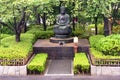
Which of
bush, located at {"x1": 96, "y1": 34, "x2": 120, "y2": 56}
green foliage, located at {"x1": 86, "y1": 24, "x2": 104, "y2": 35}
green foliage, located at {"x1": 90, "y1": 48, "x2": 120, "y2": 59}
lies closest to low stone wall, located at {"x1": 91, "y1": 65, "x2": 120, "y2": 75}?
green foliage, located at {"x1": 90, "y1": 48, "x2": 120, "y2": 59}

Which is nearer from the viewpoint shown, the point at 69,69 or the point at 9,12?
the point at 69,69

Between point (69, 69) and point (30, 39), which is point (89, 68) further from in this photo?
point (30, 39)

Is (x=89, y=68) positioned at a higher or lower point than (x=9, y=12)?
lower

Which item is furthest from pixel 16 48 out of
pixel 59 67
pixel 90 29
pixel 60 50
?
pixel 90 29

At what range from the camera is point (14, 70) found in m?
13.6

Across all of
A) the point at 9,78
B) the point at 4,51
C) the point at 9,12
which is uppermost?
the point at 9,12

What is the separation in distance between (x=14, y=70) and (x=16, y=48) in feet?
6.65

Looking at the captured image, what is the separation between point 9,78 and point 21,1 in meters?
4.59

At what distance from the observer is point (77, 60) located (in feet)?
47.1

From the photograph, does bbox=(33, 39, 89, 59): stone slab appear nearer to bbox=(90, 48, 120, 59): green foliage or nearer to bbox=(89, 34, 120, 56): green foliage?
bbox=(90, 48, 120, 59): green foliage

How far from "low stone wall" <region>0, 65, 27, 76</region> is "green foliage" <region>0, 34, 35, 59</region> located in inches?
22.3

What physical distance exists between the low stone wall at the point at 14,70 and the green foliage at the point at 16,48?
0.57 m

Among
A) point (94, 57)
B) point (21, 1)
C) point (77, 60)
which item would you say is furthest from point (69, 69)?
point (21, 1)

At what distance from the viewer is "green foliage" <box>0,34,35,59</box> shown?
549 inches
